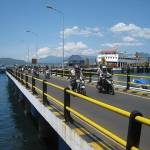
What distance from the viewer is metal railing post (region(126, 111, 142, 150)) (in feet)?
15.6

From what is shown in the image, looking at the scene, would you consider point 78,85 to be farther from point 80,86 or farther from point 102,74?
point 102,74

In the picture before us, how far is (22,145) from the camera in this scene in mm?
16703

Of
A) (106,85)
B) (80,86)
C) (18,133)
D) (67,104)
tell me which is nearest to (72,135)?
(67,104)

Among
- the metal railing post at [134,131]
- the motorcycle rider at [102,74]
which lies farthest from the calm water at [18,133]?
the metal railing post at [134,131]

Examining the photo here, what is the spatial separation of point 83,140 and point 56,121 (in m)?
2.80

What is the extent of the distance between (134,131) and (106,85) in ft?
44.8

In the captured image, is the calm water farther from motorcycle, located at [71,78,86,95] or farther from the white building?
the white building

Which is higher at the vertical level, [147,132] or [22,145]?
[147,132]

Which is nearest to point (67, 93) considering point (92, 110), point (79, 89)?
point (92, 110)

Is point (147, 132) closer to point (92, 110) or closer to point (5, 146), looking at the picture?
point (92, 110)

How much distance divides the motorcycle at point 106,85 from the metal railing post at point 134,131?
1313 cm

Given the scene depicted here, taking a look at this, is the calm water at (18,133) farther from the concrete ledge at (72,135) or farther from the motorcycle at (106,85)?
the concrete ledge at (72,135)

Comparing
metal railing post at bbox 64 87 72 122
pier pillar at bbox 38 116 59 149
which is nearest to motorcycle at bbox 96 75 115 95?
pier pillar at bbox 38 116 59 149

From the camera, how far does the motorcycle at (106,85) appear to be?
1819 cm
